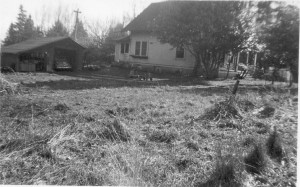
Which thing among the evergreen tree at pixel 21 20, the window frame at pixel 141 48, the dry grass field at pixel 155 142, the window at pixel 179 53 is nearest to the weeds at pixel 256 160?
the dry grass field at pixel 155 142

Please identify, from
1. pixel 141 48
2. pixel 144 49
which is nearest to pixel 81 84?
pixel 144 49

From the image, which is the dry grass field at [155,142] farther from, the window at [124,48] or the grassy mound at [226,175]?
the window at [124,48]

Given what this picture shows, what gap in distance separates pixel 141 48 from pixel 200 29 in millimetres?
9571

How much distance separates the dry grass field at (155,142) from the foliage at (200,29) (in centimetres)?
181

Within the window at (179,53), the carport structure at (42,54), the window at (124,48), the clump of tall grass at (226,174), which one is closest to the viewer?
the clump of tall grass at (226,174)

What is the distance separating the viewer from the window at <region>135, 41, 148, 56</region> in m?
20.8

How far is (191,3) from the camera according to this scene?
38.5 feet

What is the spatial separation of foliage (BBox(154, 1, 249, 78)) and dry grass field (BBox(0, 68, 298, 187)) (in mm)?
1808

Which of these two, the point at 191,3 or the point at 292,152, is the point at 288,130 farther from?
the point at 191,3

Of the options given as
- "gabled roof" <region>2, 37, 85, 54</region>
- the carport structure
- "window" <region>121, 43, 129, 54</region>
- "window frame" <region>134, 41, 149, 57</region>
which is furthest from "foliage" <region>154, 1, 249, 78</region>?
"window" <region>121, 43, 129, 54</region>

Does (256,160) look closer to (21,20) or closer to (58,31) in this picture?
(21,20)

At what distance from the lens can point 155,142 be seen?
388cm

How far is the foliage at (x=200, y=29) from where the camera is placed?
794 cm

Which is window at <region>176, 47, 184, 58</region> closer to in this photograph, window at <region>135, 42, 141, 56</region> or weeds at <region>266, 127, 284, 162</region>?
window at <region>135, 42, 141, 56</region>
